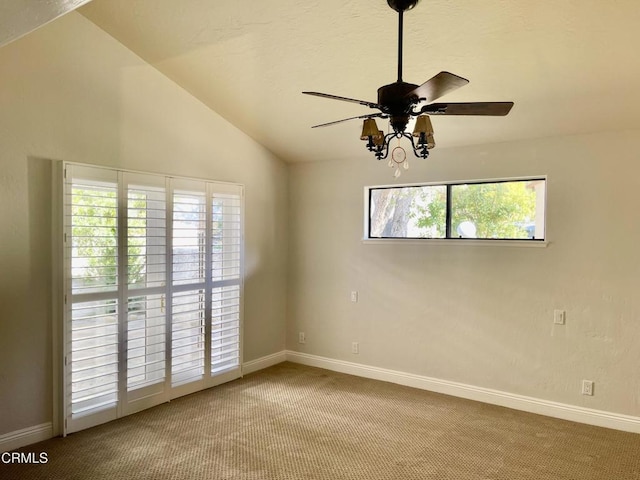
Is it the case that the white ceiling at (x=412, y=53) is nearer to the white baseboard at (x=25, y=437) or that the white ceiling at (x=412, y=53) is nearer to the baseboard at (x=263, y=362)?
the baseboard at (x=263, y=362)

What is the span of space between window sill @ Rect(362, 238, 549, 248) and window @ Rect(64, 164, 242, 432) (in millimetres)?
1606

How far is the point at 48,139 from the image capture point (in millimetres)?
3244

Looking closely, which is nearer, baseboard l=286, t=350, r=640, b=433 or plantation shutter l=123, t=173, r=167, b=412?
baseboard l=286, t=350, r=640, b=433

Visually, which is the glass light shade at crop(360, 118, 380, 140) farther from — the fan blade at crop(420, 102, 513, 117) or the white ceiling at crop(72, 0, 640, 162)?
the white ceiling at crop(72, 0, 640, 162)

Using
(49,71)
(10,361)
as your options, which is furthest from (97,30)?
(10,361)

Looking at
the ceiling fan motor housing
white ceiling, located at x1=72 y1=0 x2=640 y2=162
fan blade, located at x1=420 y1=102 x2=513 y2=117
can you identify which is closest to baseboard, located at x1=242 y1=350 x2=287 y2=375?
white ceiling, located at x1=72 y1=0 x2=640 y2=162

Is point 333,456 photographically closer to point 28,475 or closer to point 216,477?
point 216,477

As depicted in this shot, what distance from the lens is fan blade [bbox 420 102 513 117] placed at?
85.5 inches

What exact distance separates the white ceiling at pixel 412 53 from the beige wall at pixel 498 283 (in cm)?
33

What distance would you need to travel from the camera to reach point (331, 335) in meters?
5.12

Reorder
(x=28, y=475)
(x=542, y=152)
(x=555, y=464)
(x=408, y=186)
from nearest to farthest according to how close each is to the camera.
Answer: (x=28, y=475) → (x=555, y=464) → (x=542, y=152) → (x=408, y=186)

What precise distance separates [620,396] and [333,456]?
7.90 ft

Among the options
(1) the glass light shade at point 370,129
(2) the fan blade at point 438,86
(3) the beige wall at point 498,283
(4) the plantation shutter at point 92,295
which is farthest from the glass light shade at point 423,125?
(4) the plantation shutter at point 92,295

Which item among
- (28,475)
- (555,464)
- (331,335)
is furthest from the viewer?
(331,335)
